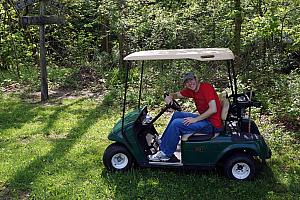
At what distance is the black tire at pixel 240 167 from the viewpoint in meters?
4.56

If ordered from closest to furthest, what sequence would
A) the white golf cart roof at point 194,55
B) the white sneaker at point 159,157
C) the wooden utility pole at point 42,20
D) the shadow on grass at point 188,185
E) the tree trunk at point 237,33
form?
the shadow on grass at point 188,185, the white golf cart roof at point 194,55, the white sneaker at point 159,157, the wooden utility pole at point 42,20, the tree trunk at point 237,33

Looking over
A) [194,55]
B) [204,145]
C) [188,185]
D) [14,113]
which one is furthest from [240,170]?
[14,113]

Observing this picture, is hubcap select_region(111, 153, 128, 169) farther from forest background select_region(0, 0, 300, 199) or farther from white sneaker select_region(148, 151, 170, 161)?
forest background select_region(0, 0, 300, 199)

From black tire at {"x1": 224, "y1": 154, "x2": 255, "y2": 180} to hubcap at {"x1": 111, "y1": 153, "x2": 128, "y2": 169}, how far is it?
1222mm

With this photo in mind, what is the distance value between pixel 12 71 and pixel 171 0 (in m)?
5.40

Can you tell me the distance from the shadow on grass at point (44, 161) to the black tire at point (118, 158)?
873 mm

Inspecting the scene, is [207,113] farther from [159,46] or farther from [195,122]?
[159,46]

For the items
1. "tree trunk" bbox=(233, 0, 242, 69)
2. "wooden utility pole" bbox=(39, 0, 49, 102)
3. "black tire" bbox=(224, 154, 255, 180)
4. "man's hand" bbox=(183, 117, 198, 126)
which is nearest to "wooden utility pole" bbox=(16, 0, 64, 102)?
"wooden utility pole" bbox=(39, 0, 49, 102)

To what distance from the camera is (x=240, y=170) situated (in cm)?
462

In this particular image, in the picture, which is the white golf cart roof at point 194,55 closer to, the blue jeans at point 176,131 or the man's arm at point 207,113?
the man's arm at point 207,113

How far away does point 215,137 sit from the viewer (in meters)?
4.58

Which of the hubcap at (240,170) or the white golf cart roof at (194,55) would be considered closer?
the white golf cart roof at (194,55)

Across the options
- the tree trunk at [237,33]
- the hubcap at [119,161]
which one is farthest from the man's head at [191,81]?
the tree trunk at [237,33]

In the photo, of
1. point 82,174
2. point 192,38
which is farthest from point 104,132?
point 192,38
